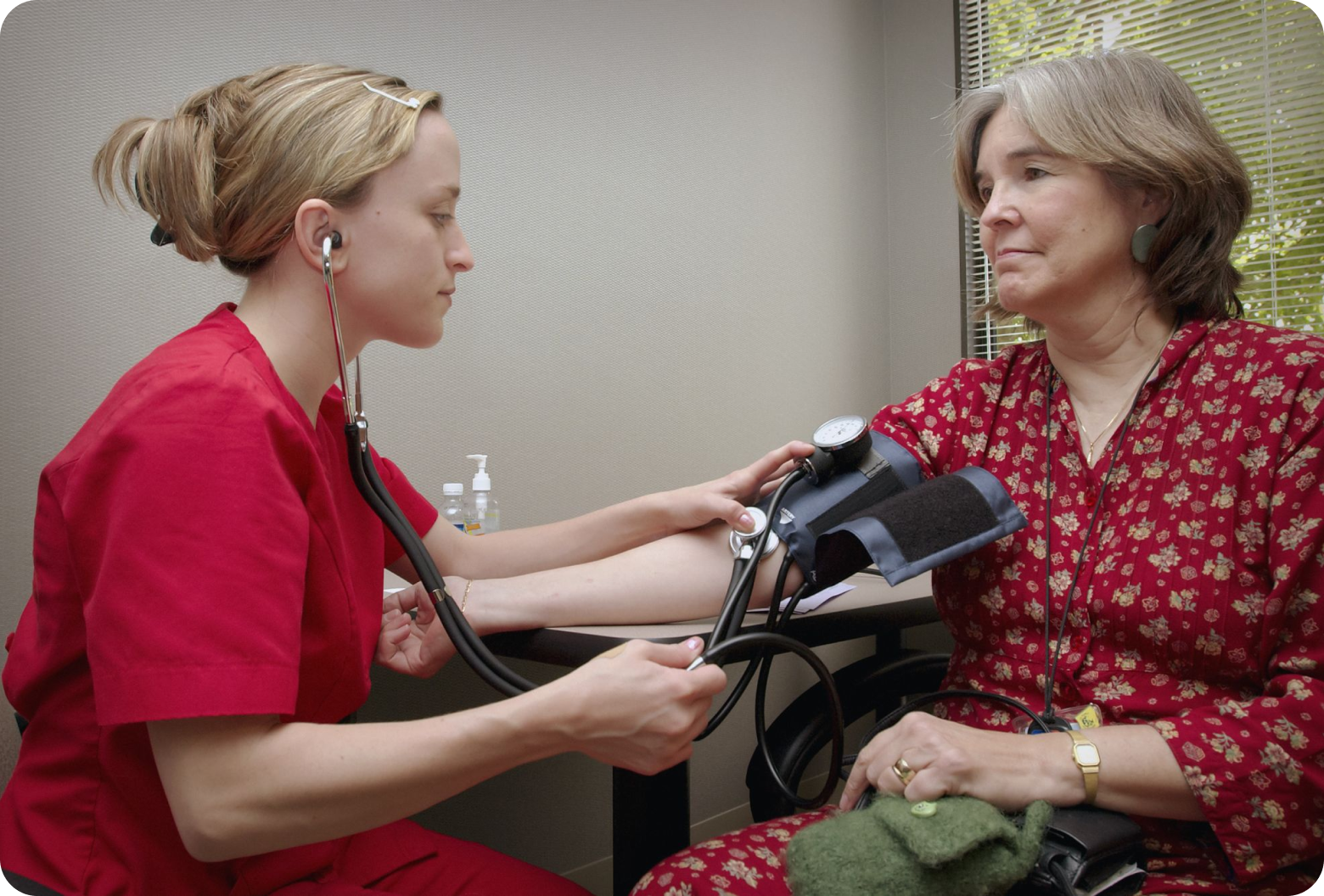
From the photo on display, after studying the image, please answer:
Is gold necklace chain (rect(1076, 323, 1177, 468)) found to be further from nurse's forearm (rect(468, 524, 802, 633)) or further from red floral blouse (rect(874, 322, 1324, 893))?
nurse's forearm (rect(468, 524, 802, 633))

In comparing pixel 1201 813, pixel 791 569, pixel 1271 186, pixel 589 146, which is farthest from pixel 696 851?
pixel 1271 186

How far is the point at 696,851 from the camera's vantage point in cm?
108

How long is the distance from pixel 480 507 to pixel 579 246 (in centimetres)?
68

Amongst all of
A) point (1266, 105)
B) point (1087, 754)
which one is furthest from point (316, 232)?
point (1266, 105)

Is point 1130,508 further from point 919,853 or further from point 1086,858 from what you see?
point 919,853

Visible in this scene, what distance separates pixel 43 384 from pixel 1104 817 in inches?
63.0

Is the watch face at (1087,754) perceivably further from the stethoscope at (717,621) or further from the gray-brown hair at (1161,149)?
the gray-brown hair at (1161,149)

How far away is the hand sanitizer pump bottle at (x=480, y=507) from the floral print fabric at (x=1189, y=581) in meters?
0.80

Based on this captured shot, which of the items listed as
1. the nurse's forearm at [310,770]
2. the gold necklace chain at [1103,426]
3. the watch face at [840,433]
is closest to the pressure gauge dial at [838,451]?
the watch face at [840,433]

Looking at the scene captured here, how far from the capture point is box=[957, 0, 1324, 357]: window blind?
2143 mm

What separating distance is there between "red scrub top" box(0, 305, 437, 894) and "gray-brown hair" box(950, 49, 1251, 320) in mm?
1035

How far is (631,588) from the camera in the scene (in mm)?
1271

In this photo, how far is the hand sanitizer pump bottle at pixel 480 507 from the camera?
173 cm

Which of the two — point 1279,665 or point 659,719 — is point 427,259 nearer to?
point 659,719
